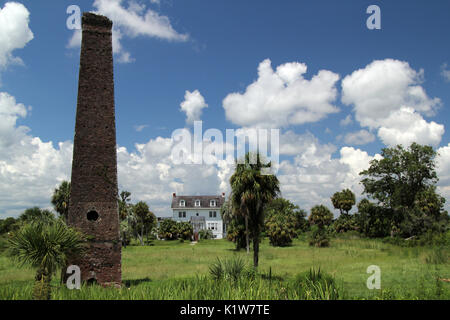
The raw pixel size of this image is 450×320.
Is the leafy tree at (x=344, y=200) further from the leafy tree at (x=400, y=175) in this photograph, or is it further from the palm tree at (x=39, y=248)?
the palm tree at (x=39, y=248)

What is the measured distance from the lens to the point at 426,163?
56.0 meters

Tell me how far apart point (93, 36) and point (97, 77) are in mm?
2352

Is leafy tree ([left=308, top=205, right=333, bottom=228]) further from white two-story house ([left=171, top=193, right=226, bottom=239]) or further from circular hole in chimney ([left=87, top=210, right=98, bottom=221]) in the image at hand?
circular hole in chimney ([left=87, top=210, right=98, bottom=221])

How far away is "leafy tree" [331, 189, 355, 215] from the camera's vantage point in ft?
305

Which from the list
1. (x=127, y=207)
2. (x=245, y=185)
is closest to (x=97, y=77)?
(x=245, y=185)

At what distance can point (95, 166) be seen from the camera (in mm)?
18156

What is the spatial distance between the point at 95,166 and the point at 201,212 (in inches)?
3067

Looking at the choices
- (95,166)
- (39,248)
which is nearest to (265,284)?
(39,248)

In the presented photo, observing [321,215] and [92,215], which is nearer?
[92,215]

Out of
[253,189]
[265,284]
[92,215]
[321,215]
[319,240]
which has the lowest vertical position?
[319,240]

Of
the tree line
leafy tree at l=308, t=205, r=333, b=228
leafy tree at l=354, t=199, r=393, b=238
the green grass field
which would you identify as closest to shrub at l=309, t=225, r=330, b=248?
the tree line

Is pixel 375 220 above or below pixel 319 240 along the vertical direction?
above

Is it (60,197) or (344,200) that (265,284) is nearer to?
(60,197)

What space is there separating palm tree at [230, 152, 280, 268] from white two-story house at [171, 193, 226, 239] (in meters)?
66.3
